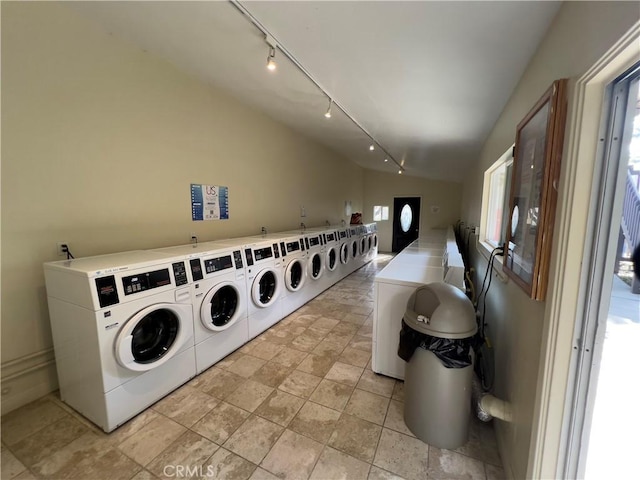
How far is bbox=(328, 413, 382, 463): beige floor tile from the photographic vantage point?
60.8 inches

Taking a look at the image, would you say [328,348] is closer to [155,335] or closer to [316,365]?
[316,365]

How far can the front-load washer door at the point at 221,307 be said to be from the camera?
7.14ft

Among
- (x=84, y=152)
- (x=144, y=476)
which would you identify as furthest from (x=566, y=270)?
(x=84, y=152)

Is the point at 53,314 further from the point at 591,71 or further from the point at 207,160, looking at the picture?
the point at 591,71

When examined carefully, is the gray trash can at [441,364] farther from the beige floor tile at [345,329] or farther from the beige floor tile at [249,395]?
the beige floor tile at [345,329]

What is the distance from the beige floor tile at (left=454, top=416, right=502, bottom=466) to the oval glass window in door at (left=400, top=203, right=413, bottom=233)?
7.04 metres

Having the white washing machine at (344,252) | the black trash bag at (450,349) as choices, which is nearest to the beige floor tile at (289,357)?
the black trash bag at (450,349)

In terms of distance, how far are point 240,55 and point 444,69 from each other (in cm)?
169

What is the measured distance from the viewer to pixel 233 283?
244 centimetres

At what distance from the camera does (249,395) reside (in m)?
2.02

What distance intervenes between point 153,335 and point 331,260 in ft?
9.84

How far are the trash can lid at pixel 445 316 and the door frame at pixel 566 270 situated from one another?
1.44ft

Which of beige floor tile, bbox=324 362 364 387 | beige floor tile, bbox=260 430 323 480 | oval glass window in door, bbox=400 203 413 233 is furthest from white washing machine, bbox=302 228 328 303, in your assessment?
oval glass window in door, bbox=400 203 413 233

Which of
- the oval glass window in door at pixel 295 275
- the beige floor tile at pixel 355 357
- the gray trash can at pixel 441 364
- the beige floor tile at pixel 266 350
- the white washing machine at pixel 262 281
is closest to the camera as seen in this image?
the gray trash can at pixel 441 364
